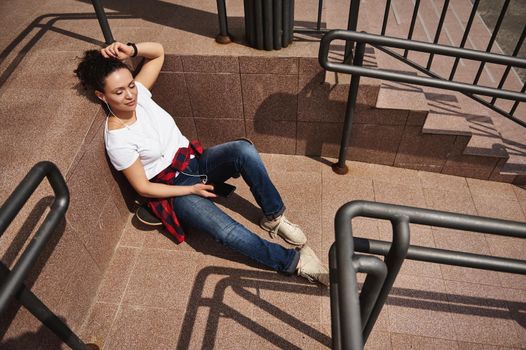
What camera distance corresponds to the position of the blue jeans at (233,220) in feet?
8.13

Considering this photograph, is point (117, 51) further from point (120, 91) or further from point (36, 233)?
point (36, 233)

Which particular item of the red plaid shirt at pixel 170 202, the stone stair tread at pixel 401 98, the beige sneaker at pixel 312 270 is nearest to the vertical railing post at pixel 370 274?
the beige sneaker at pixel 312 270

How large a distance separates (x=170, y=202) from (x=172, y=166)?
276 millimetres

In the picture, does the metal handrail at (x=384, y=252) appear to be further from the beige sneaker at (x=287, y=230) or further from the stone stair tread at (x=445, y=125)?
the stone stair tread at (x=445, y=125)

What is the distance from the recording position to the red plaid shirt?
2547 millimetres

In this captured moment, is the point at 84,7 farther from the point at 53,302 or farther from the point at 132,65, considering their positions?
the point at 53,302

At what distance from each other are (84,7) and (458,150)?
151 inches

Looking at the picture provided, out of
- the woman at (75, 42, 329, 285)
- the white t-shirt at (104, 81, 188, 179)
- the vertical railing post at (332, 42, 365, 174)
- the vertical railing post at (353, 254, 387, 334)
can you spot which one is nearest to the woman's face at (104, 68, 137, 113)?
the woman at (75, 42, 329, 285)

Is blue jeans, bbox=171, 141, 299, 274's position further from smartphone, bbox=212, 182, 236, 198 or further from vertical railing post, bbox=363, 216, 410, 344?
vertical railing post, bbox=363, 216, 410, 344

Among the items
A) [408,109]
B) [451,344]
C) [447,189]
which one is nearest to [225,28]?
[408,109]

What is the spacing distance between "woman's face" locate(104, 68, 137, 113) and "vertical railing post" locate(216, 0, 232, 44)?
3.03 feet

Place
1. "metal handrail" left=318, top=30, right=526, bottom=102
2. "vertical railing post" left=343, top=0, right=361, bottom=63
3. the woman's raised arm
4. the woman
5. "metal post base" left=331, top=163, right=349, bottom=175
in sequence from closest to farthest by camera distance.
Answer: "metal handrail" left=318, top=30, right=526, bottom=102 < the woman < "vertical railing post" left=343, top=0, right=361, bottom=63 < the woman's raised arm < "metal post base" left=331, top=163, right=349, bottom=175

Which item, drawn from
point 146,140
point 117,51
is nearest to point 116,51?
point 117,51

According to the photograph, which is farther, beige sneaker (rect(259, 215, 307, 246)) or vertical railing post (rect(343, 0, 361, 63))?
beige sneaker (rect(259, 215, 307, 246))
